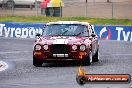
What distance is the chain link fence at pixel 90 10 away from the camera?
50.3 meters

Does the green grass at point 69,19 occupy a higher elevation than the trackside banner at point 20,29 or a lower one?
lower

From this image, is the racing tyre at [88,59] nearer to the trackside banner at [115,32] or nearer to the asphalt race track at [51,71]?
the asphalt race track at [51,71]

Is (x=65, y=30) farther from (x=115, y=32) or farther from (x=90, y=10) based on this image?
(x=90, y=10)

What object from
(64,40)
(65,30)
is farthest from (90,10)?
(64,40)

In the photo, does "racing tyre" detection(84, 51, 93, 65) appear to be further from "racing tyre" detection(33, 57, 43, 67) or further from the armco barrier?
the armco barrier

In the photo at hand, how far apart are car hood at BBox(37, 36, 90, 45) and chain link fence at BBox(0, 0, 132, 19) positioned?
92.0 feet

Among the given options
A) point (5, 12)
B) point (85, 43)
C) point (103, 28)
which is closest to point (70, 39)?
point (85, 43)

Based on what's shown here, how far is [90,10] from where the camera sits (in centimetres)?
5303

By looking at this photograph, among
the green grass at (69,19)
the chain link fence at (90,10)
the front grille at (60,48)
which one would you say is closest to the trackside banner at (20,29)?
the green grass at (69,19)

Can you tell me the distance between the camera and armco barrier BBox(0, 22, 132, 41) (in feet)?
118

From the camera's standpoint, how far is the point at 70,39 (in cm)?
1936

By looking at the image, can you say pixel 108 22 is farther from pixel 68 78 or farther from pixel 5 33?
pixel 68 78

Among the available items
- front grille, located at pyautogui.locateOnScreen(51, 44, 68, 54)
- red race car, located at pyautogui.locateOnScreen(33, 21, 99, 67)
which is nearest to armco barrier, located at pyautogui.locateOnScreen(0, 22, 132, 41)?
red race car, located at pyautogui.locateOnScreen(33, 21, 99, 67)

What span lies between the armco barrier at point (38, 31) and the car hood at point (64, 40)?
16.3m
